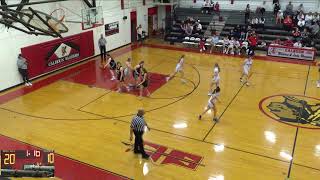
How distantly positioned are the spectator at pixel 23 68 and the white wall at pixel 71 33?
0.87ft

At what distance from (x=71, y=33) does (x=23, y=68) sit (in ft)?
13.8

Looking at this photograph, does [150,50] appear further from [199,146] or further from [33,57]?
[199,146]

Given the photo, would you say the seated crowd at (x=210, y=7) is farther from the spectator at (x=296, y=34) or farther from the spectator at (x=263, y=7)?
the spectator at (x=296, y=34)

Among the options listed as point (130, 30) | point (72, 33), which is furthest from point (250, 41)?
point (72, 33)

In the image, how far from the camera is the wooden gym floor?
9125 mm

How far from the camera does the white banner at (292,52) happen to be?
790 inches

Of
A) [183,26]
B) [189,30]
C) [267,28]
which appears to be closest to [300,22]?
[267,28]

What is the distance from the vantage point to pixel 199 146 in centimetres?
1014

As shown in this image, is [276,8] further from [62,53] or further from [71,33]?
[62,53]

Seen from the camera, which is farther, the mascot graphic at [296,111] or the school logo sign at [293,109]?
the mascot graphic at [296,111]

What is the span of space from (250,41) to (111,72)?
10.0 m

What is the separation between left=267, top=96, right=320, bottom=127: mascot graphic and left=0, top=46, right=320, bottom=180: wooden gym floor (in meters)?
0.08

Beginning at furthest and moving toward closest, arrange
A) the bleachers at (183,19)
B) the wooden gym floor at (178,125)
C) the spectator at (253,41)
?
the bleachers at (183,19) < the spectator at (253,41) < the wooden gym floor at (178,125)
